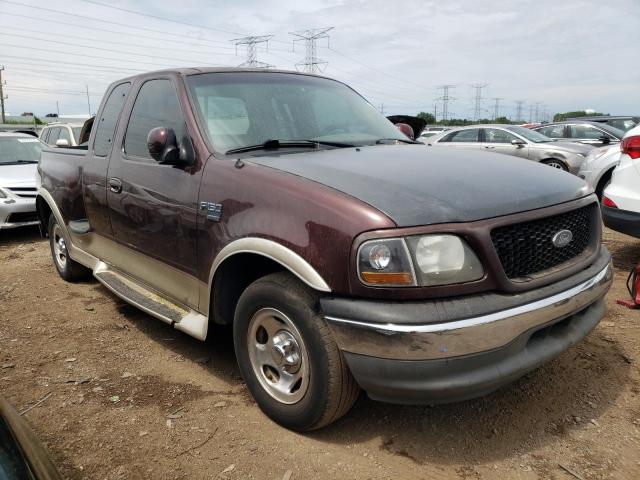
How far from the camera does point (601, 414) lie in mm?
2791

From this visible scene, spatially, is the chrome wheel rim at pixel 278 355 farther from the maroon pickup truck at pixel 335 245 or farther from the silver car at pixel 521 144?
the silver car at pixel 521 144

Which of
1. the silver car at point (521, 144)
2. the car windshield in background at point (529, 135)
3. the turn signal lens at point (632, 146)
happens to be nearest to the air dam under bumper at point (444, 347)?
the turn signal lens at point (632, 146)

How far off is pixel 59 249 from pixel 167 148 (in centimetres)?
317

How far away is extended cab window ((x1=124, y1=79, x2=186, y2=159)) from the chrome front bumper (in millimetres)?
1717

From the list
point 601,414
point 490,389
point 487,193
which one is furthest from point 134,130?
point 601,414

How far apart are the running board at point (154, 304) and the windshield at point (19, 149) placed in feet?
21.5

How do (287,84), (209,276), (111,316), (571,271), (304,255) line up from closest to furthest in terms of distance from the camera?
(304,255) → (571,271) → (209,276) → (287,84) → (111,316)

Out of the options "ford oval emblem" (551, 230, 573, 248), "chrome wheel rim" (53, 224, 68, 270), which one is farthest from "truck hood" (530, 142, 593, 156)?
"chrome wheel rim" (53, 224, 68, 270)

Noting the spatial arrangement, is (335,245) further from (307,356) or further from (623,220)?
(623,220)

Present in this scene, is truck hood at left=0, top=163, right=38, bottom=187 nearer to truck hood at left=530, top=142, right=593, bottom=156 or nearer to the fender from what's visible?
the fender

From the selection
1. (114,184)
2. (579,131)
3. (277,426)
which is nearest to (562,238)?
(277,426)

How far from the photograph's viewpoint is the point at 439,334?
6.93 ft

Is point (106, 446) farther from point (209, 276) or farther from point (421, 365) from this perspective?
point (421, 365)

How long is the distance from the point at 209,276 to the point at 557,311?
1.77 meters
